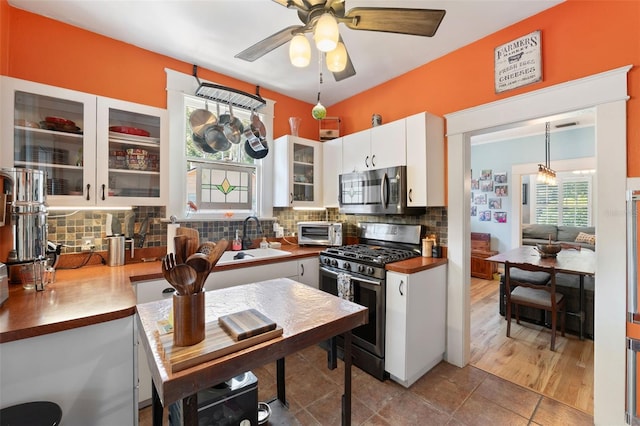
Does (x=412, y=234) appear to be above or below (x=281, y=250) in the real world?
above

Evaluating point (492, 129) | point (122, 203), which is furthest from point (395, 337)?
point (122, 203)

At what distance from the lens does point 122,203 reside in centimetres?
203

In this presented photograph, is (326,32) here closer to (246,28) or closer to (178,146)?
(246,28)

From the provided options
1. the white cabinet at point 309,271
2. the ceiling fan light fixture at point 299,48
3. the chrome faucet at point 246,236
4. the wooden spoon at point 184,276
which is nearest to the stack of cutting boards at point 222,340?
the wooden spoon at point 184,276

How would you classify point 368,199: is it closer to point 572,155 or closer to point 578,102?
point 578,102

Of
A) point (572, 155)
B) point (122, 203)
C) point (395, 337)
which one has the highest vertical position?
point (572, 155)

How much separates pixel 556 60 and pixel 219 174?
294 centimetres

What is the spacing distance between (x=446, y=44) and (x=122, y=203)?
2948 mm

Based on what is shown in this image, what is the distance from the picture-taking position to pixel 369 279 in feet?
7.44

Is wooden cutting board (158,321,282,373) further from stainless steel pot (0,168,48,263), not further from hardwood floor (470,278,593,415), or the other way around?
hardwood floor (470,278,593,415)

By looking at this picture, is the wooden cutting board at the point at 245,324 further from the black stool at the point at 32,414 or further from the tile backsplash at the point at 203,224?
the tile backsplash at the point at 203,224

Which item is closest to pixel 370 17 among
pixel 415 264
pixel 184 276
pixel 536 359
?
pixel 184 276

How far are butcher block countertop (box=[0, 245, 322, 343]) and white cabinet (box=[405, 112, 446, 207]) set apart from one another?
2.18 m

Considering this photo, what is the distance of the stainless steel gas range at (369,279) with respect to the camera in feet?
7.18
